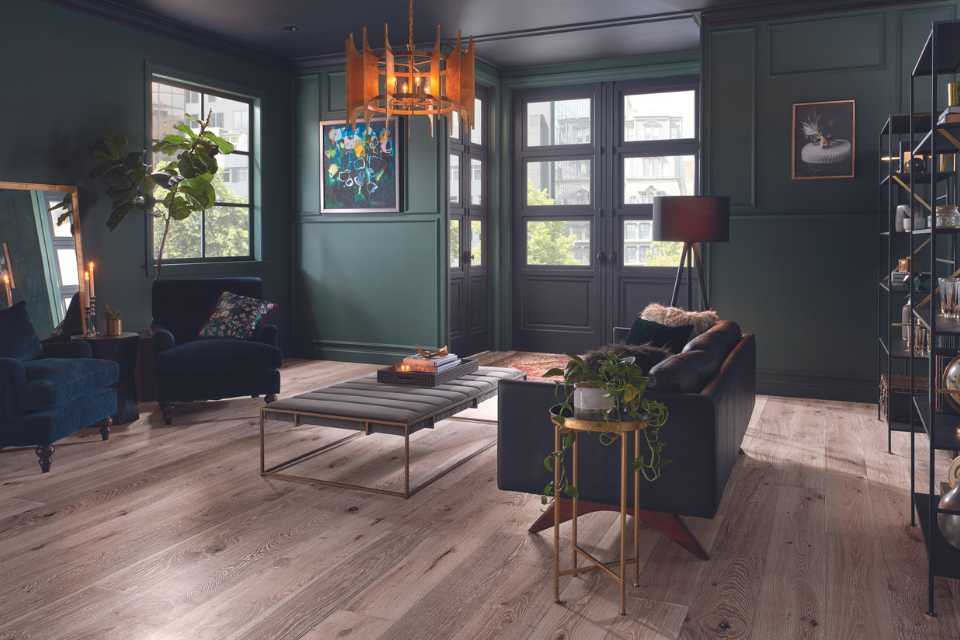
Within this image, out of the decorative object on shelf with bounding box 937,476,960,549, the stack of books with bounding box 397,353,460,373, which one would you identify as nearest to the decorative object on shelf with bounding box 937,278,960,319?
the decorative object on shelf with bounding box 937,476,960,549

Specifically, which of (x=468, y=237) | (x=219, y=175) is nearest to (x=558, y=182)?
(x=468, y=237)

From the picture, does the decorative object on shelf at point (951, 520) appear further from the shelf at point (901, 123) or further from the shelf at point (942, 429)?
the shelf at point (901, 123)

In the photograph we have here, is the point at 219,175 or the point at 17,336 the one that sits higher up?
the point at 219,175

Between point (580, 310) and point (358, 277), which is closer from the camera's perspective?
point (358, 277)

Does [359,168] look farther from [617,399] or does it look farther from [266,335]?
[617,399]

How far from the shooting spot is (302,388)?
6410 mm

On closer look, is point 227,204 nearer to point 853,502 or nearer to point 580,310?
point 580,310

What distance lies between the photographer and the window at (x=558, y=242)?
8.27m

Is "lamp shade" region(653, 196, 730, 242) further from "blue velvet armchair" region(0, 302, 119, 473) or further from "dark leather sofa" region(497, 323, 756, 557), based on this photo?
"blue velvet armchair" region(0, 302, 119, 473)

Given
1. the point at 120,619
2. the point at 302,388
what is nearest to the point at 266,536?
the point at 120,619

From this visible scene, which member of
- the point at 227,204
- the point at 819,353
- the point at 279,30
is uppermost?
the point at 279,30

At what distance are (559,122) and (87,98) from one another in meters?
4.28

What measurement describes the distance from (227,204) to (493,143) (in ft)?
8.74

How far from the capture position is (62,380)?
4281 mm
